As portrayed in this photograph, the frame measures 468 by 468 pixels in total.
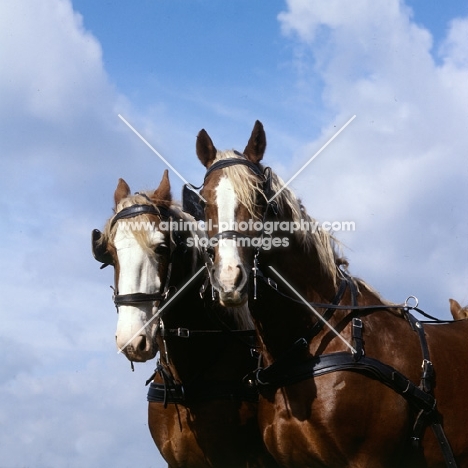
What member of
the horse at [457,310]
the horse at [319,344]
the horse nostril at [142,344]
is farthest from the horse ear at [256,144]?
the horse at [457,310]

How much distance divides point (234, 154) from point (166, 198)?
167cm

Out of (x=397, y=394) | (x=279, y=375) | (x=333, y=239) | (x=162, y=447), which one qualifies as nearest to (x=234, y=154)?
(x=333, y=239)

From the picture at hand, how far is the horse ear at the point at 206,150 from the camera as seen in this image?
6.55m

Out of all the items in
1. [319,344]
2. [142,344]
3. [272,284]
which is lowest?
[319,344]

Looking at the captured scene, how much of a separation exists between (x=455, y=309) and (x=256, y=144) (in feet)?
10.9

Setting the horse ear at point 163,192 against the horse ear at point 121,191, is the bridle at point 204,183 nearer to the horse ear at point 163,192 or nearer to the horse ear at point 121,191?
the horse ear at point 163,192

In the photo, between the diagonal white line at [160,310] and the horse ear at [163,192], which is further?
the horse ear at [163,192]

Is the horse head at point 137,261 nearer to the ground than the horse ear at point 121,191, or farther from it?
nearer to the ground

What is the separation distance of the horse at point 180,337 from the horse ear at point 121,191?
0.28 meters

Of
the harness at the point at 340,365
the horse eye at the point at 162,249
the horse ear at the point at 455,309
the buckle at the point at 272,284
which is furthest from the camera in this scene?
the horse ear at the point at 455,309

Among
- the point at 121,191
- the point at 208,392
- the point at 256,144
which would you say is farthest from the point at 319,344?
the point at 121,191

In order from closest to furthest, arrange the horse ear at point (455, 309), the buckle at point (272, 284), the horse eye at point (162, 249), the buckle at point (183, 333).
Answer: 1. the buckle at point (272, 284)
2. the horse eye at point (162, 249)
3. the buckle at point (183, 333)
4. the horse ear at point (455, 309)

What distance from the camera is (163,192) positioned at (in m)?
7.84

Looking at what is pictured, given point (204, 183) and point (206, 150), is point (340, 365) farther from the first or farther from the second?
point (206, 150)
